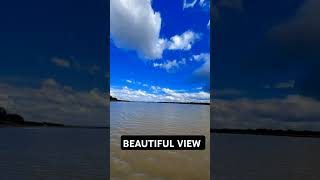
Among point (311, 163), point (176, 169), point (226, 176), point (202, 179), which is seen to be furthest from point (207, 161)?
point (311, 163)

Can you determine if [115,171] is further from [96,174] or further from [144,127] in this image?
[96,174]

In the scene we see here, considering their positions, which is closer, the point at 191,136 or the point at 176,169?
the point at 191,136

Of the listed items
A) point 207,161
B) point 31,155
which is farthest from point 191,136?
point 31,155

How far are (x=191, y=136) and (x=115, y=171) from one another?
44.4 inches

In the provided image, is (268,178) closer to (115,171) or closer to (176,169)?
(176,169)

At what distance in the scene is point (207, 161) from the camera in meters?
4.79

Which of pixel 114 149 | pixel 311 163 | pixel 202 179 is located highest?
pixel 114 149

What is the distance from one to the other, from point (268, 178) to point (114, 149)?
7170 millimetres

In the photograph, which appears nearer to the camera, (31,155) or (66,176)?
(66,176)

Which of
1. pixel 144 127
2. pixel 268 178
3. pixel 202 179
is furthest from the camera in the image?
pixel 268 178

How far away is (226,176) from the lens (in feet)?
34.0

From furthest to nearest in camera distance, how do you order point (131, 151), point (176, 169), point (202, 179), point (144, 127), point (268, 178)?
1. point (268, 178)
2. point (176, 169)
3. point (202, 179)
4. point (144, 127)
5. point (131, 151)

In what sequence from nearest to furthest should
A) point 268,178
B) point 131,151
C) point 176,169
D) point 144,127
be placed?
point 131,151 < point 144,127 < point 176,169 < point 268,178

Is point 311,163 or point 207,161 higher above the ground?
point 207,161
